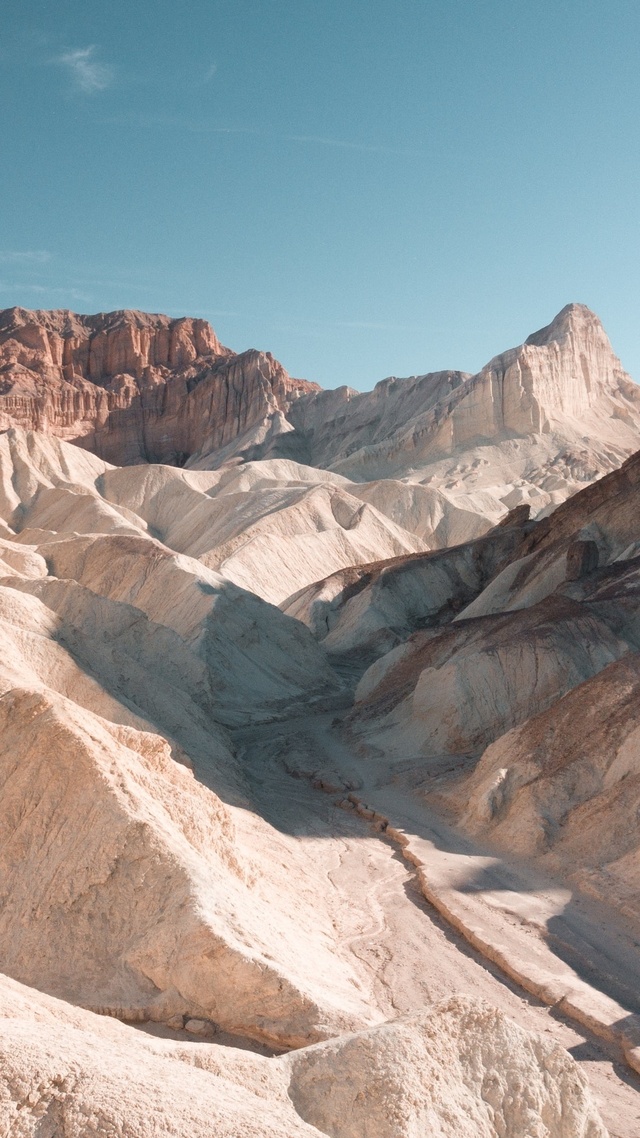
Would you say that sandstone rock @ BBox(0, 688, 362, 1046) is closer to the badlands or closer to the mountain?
the badlands

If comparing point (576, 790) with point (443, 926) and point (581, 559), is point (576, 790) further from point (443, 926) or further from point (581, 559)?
point (581, 559)

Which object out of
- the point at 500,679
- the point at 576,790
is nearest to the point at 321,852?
the point at 576,790

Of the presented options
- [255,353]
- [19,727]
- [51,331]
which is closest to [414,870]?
[19,727]

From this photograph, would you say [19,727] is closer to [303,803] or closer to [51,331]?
[303,803]

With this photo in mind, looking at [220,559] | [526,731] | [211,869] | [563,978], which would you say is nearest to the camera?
[211,869]

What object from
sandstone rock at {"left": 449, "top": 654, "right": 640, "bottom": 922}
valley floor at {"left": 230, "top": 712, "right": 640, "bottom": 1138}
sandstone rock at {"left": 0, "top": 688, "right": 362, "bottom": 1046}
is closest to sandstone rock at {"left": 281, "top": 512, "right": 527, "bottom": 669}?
sandstone rock at {"left": 449, "top": 654, "right": 640, "bottom": 922}
